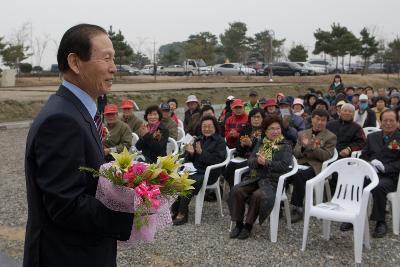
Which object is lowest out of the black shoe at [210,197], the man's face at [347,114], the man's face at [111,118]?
the black shoe at [210,197]

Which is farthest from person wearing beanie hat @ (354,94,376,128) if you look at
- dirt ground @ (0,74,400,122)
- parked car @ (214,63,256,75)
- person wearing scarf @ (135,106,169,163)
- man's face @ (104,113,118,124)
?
parked car @ (214,63,256,75)

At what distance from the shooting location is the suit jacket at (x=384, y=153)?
4816 mm

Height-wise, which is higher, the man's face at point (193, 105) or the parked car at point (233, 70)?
the parked car at point (233, 70)

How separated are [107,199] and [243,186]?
3558 millimetres

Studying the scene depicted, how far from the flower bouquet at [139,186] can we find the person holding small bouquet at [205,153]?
3736 mm

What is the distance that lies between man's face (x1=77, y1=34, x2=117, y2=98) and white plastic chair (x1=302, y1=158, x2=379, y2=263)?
10.4 feet

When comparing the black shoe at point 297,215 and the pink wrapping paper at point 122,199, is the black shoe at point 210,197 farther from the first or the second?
the pink wrapping paper at point 122,199

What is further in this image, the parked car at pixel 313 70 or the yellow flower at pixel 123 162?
the parked car at pixel 313 70

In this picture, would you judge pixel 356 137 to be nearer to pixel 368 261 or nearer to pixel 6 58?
pixel 368 261

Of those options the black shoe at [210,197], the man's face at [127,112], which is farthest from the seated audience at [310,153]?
the man's face at [127,112]

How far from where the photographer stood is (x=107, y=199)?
1.37 metres

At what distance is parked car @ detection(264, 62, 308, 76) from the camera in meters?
32.9

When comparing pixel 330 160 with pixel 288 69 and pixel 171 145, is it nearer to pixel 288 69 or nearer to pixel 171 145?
pixel 171 145

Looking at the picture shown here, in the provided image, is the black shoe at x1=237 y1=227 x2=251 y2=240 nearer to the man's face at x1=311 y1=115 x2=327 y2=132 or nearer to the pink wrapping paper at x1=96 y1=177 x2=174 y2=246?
the man's face at x1=311 y1=115 x2=327 y2=132
